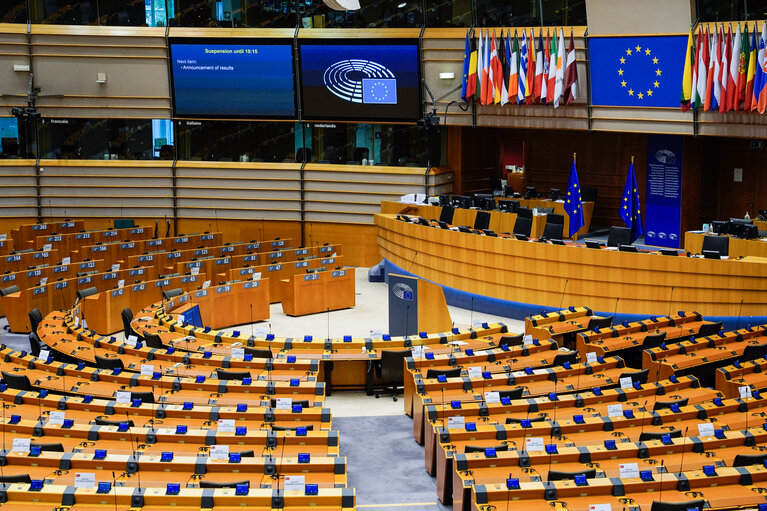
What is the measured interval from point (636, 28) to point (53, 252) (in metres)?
16.2

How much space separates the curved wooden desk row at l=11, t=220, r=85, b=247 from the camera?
2686cm

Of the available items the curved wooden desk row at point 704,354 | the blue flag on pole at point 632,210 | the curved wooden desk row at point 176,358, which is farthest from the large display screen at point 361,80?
the curved wooden desk row at point 704,354

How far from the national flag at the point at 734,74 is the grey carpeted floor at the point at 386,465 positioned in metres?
11.9

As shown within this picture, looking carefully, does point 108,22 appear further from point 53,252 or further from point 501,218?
point 501,218

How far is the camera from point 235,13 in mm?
28406

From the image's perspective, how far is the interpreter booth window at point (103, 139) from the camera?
96.5 ft

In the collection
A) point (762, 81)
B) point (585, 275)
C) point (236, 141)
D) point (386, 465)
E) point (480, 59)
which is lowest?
point (386, 465)

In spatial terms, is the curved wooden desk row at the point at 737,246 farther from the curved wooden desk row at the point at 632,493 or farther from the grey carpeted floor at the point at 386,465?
the curved wooden desk row at the point at 632,493

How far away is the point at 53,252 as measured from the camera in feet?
79.4

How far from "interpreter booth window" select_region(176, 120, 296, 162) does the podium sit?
11104 mm

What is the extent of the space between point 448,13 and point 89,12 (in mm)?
11211

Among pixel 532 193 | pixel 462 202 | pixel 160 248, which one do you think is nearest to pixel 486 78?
pixel 462 202

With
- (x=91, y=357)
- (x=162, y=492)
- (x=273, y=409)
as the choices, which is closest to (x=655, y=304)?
(x=273, y=409)

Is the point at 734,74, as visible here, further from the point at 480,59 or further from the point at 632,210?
the point at 480,59
